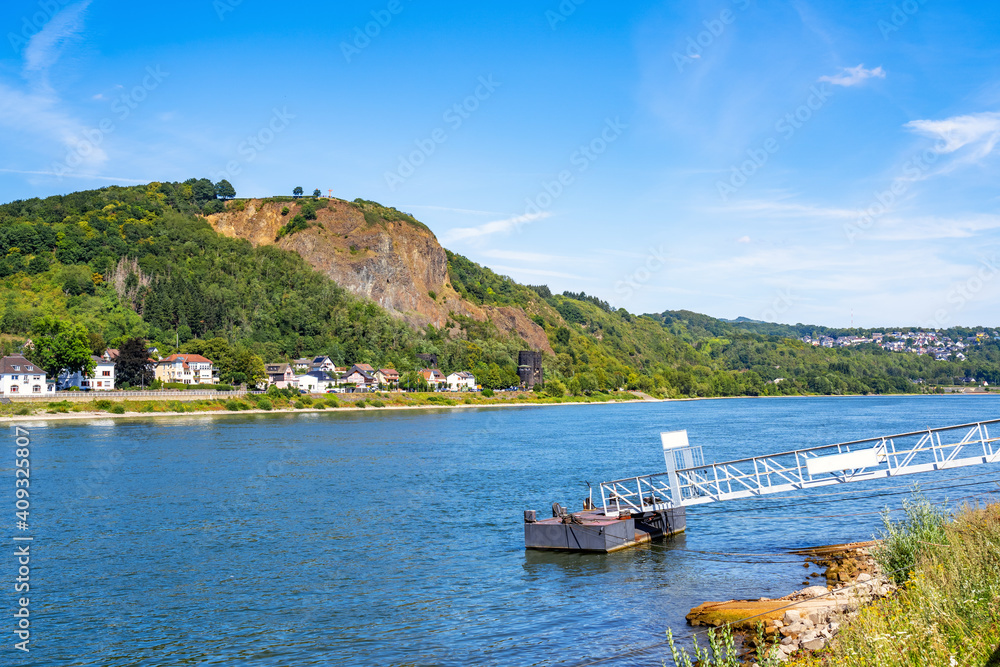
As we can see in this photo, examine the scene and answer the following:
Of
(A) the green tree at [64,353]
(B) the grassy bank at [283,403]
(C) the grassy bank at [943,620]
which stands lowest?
(C) the grassy bank at [943,620]

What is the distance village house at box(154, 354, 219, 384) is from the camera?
120 metres

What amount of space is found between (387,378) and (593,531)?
125m

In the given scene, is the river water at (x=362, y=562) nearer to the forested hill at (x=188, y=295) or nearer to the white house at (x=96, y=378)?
the white house at (x=96, y=378)

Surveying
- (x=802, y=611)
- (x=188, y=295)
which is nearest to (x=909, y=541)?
(x=802, y=611)

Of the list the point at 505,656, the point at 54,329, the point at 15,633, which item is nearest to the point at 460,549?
the point at 505,656

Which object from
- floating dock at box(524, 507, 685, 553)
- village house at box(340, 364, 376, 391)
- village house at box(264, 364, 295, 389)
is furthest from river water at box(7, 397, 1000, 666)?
village house at box(340, 364, 376, 391)

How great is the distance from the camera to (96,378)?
109 m

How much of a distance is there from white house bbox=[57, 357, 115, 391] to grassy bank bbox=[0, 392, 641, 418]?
15572 millimetres

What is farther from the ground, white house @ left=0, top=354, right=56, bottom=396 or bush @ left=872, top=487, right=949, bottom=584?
white house @ left=0, top=354, right=56, bottom=396

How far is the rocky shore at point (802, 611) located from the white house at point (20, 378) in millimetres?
97668

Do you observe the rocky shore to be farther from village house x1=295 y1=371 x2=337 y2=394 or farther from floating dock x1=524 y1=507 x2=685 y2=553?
village house x1=295 y1=371 x2=337 y2=394

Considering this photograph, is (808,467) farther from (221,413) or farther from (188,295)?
(188,295)

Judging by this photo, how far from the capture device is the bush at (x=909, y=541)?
1717 cm

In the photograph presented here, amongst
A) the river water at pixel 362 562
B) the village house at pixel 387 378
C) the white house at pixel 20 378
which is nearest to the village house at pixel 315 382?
the village house at pixel 387 378
